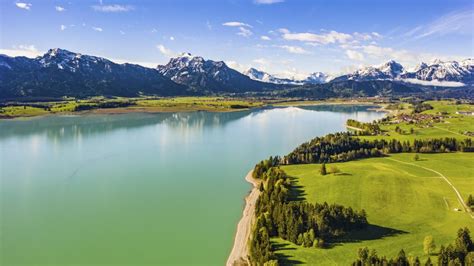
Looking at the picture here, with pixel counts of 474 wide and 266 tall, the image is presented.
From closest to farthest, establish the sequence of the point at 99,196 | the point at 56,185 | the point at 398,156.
→ the point at 99,196
the point at 56,185
the point at 398,156

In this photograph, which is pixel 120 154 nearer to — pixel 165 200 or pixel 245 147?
pixel 245 147

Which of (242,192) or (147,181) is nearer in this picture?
(242,192)

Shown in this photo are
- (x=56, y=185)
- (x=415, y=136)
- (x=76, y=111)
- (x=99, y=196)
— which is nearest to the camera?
(x=99, y=196)

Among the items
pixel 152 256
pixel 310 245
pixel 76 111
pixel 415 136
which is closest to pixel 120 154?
pixel 152 256

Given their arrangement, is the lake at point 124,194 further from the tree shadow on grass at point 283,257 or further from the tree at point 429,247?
the tree at point 429,247

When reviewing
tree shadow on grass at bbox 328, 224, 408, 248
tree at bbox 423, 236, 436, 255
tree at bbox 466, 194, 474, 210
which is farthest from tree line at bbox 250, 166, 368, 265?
tree at bbox 466, 194, 474, 210

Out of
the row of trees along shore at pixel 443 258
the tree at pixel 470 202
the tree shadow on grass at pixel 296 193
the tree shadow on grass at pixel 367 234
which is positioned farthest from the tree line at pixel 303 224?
the tree at pixel 470 202

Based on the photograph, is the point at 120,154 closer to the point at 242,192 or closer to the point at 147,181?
the point at 147,181

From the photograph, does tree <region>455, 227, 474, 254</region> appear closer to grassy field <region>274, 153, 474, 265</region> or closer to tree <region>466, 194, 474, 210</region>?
grassy field <region>274, 153, 474, 265</region>
